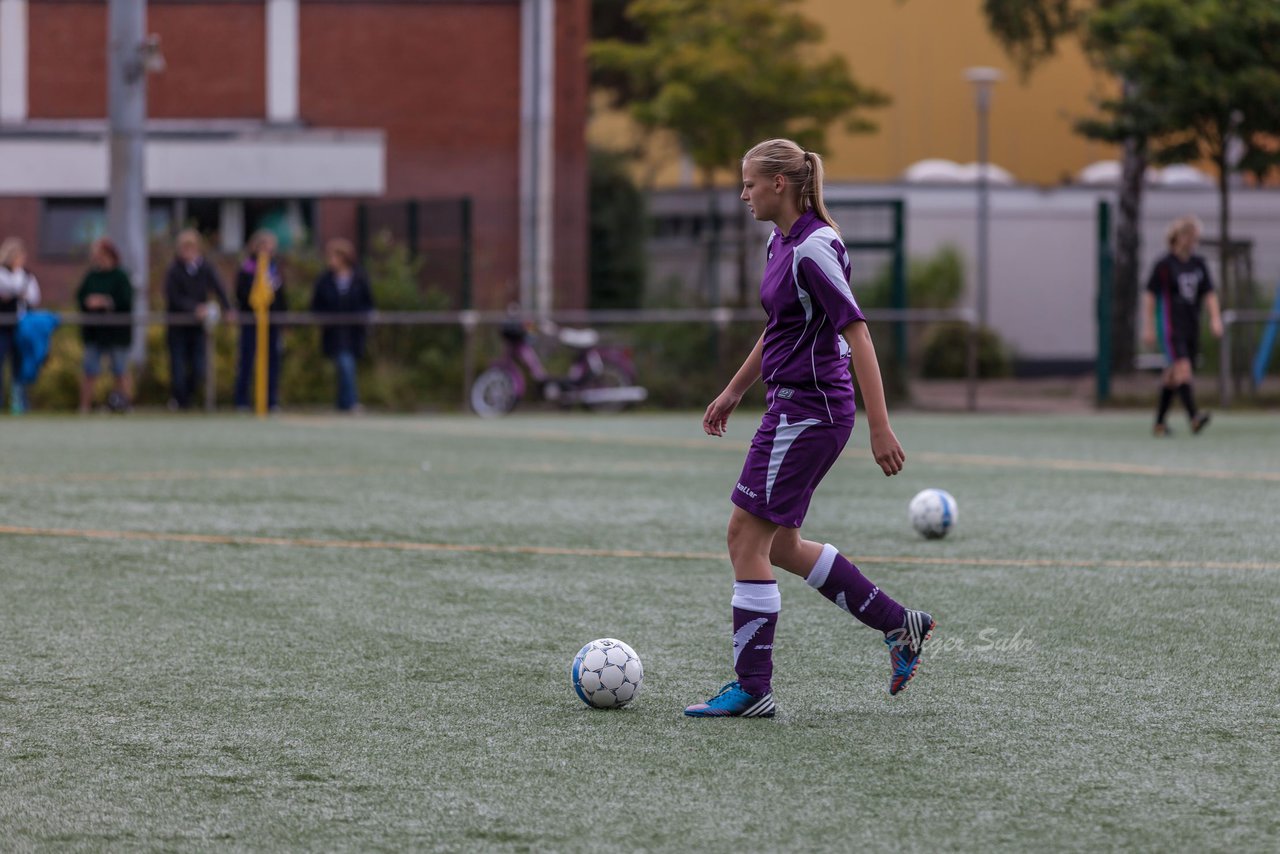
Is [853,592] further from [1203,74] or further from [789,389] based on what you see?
[1203,74]

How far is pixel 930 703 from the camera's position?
5324 mm

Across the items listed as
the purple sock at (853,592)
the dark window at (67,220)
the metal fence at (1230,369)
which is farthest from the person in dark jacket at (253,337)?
the purple sock at (853,592)

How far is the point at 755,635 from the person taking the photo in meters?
5.17

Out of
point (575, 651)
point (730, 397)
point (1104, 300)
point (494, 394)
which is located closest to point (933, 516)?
point (575, 651)

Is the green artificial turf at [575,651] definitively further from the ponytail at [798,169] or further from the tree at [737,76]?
the tree at [737,76]

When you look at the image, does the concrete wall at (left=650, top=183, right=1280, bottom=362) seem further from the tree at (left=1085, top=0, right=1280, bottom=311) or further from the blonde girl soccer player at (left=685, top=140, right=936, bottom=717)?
the blonde girl soccer player at (left=685, top=140, right=936, bottom=717)

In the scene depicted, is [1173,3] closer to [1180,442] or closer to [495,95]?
[1180,442]

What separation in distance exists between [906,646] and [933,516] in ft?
12.9

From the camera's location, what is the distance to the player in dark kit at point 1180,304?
15867 mm

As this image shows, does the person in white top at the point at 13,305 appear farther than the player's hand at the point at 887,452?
Yes

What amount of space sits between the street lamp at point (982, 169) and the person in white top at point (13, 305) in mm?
16019

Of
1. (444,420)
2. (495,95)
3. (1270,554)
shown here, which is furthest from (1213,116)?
(1270,554)

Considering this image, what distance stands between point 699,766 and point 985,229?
86.3 ft

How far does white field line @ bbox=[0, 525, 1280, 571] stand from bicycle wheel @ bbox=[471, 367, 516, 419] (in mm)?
10983
